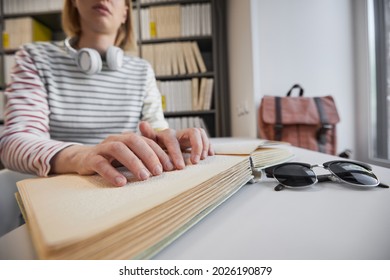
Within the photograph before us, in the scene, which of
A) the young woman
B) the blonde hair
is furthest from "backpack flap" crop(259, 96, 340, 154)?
the blonde hair

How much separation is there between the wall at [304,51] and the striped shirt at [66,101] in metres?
0.79

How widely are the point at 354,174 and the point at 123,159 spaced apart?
368 mm

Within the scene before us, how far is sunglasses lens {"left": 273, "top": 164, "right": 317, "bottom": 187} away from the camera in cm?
38

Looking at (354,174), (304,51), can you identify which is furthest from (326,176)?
(304,51)

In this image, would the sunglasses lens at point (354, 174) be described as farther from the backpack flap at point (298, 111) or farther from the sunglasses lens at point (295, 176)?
the backpack flap at point (298, 111)

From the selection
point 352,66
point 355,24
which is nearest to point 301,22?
point 355,24

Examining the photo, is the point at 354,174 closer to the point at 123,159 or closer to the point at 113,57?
the point at 123,159

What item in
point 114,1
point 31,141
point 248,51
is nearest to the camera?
point 31,141

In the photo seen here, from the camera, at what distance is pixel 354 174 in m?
0.38

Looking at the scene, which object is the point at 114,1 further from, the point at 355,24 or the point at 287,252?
the point at 355,24

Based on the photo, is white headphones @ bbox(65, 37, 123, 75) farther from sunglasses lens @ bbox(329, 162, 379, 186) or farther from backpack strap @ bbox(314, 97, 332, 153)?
backpack strap @ bbox(314, 97, 332, 153)

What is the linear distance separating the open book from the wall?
1246mm
